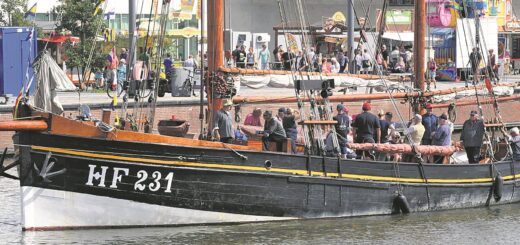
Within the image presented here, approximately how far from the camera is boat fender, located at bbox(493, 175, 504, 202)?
26.5 meters

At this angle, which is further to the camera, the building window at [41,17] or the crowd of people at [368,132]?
the building window at [41,17]

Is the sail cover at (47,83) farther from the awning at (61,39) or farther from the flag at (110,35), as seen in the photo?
the flag at (110,35)

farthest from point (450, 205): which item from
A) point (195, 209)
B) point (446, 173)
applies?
point (195, 209)

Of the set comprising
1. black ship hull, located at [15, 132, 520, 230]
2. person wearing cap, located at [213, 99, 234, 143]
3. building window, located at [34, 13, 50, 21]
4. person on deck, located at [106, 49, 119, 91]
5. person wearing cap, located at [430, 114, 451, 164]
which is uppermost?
building window, located at [34, 13, 50, 21]

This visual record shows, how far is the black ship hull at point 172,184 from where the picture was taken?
70.6 feet

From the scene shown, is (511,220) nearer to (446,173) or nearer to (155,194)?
(446,173)

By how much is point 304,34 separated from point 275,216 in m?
3.79

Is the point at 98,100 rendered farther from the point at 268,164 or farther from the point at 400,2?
the point at 400,2

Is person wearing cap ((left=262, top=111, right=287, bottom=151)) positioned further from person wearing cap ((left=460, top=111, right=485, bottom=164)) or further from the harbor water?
person wearing cap ((left=460, top=111, right=485, bottom=164))

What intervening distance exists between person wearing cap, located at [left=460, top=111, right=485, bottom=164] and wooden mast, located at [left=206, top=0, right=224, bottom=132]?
5590 millimetres

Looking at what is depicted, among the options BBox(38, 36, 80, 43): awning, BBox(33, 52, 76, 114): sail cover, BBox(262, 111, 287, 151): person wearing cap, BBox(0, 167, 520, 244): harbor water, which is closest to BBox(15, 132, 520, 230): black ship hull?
BBox(0, 167, 520, 244): harbor water

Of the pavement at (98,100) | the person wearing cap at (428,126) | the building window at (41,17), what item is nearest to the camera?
the person wearing cap at (428,126)

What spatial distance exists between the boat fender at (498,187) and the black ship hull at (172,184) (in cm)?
339

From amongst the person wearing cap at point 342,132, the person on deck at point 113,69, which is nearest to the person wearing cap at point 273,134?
the person wearing cap at point 342,132
